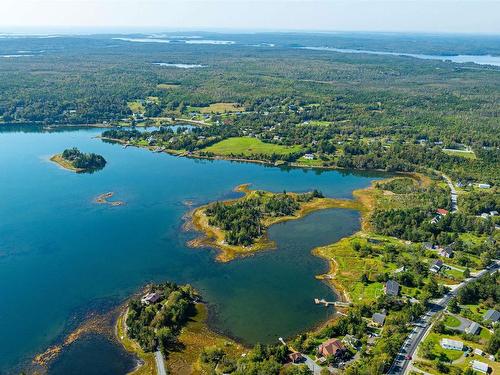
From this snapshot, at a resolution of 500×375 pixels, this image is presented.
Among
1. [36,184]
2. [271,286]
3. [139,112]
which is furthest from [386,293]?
[139,112]

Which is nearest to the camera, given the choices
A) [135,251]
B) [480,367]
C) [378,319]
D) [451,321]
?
[480,367]

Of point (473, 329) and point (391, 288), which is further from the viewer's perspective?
point (391, 288)

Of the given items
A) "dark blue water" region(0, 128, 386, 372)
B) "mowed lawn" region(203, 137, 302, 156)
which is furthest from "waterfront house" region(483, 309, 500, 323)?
"mowed lawn" region(203, 137, 302, 156)

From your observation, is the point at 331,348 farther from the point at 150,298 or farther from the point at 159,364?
the point at 150,298

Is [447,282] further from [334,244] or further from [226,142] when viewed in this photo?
[226,142]

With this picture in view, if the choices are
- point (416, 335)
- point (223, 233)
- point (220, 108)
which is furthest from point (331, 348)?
point (220, 108)

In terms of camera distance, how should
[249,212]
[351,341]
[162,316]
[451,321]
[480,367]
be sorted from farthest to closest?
[249,212] → [162,316] → [451,321] → [351,341] → [480,367]

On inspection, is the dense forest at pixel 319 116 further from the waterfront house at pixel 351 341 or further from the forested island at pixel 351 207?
the waterfront house at pixel 351 341
